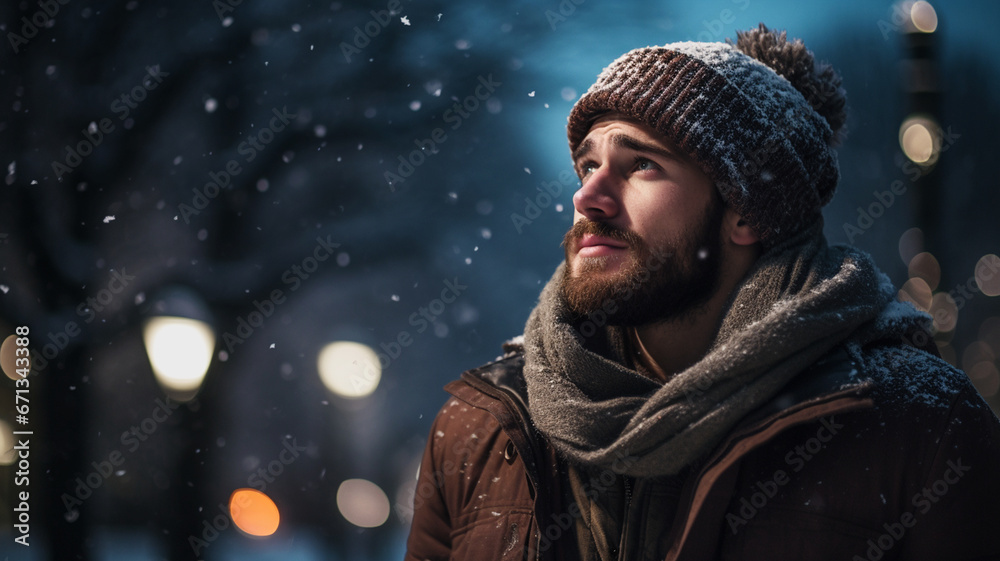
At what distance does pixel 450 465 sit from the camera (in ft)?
8.88

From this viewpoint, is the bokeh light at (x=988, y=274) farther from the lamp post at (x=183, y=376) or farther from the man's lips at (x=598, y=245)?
the lamp post at (x=183, y=376)

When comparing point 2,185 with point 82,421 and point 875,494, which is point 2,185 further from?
point 875,494

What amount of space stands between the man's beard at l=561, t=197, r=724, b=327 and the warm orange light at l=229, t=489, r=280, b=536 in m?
6.57

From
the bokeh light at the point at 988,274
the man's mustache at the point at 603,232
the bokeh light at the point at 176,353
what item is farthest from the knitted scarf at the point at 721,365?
the bokeh light at the point at 988,274

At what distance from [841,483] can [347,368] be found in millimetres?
12569

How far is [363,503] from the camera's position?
42.0ft

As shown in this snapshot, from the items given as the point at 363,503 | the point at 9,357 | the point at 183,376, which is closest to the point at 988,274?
the point at 363,503

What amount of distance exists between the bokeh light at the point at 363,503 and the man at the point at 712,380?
10508 millimetres

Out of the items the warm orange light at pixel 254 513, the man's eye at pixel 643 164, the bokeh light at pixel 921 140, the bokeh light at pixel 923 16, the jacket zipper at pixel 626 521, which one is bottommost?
the warm orange light at pixel 254 513

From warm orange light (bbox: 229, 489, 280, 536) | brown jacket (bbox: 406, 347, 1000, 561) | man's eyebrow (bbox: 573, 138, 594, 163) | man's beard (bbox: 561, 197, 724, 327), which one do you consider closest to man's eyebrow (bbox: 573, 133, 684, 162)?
man's eyebrow (bbox: 573, 138, 594, 163)

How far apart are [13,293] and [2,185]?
0.77m

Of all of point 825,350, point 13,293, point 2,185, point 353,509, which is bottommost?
point 353,509

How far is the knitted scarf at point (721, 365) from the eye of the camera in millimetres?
2131

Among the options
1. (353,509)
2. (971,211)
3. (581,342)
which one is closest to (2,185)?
(581,342)
